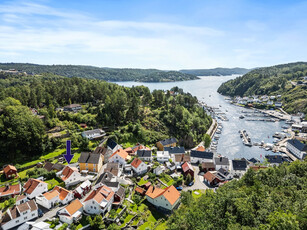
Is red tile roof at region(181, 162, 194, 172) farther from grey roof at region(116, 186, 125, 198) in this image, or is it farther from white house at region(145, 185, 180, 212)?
grey roof at region(116, 186, 125, 198)

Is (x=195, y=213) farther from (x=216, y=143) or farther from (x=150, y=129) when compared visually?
(x=216, y=143)

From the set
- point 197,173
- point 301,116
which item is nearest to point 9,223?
point 197,173

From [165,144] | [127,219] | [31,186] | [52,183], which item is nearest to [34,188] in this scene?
[31,186]

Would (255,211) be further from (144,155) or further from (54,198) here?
(144,155)

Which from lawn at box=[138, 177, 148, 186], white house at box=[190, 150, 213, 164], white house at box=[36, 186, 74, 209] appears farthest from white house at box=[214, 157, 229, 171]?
white house at box=[36, 186, 74, 209]

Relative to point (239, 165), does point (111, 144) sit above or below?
above
